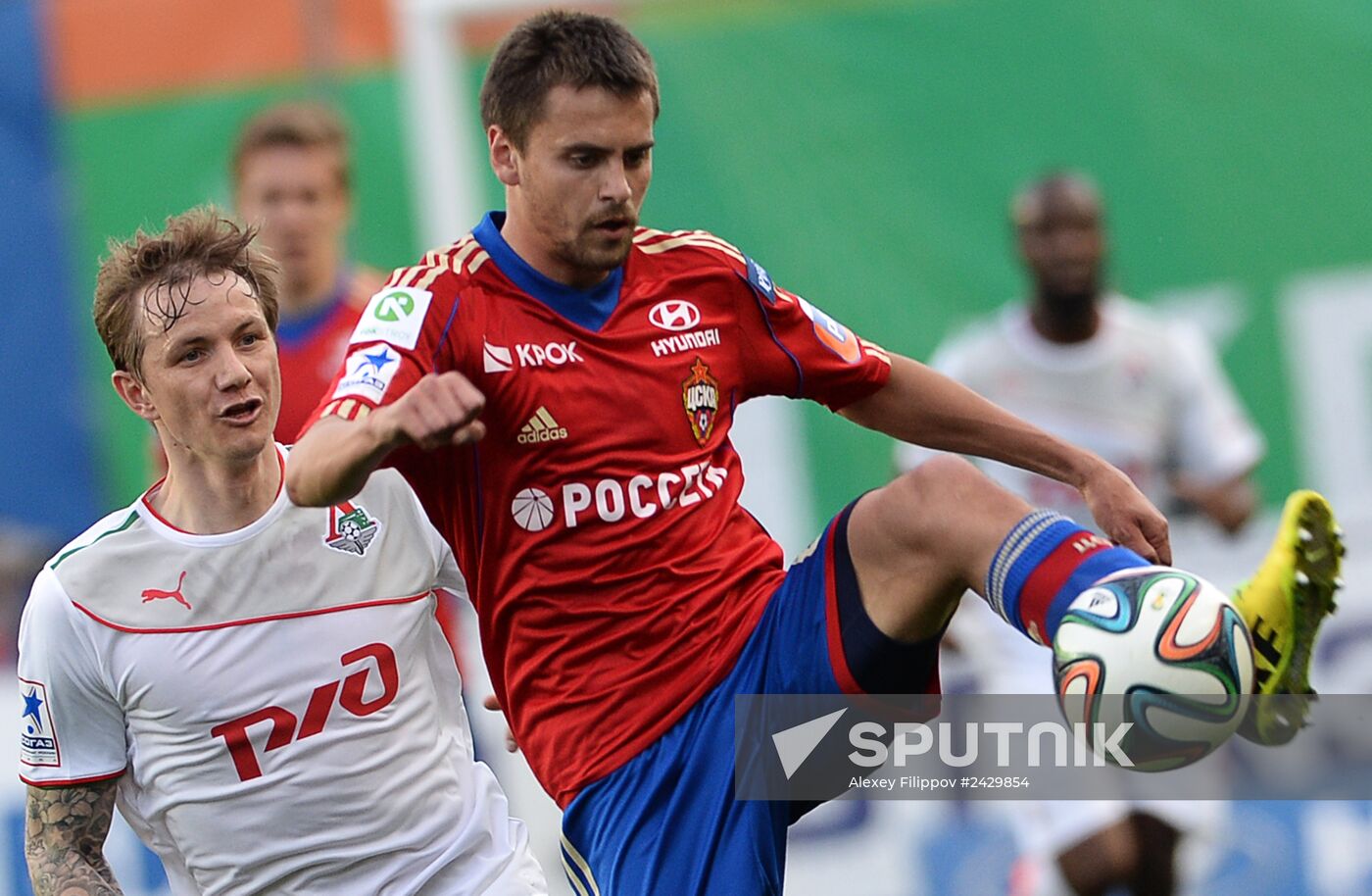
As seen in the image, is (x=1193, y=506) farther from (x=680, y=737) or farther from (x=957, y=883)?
(x=680, y=737)

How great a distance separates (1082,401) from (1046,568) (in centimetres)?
378

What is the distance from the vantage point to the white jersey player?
3449 millimetres

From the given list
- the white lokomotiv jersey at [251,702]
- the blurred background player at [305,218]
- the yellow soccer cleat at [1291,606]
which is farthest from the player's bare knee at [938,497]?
the blurred background player at [305,218]

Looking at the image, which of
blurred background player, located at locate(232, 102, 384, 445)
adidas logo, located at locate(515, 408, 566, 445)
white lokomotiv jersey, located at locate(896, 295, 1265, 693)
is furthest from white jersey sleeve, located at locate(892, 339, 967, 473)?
adidas logo, located at locate(515, 408, 566, 445)

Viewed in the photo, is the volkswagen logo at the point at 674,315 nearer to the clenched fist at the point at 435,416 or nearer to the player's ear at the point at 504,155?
the player's ear at the point at 504,155

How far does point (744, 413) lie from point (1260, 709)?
154 inches

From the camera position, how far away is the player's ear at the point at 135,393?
356 cm

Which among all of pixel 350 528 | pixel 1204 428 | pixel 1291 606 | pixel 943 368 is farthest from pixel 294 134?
pixel 1291 606

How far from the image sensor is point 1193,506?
6.62m

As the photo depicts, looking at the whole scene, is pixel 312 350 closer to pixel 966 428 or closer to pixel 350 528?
pixel 350 528

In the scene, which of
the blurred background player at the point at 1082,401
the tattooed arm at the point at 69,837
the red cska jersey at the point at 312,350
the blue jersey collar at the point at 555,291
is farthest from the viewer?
the blurred background player at the point at 1082,401

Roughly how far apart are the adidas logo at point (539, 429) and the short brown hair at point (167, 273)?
514 mm

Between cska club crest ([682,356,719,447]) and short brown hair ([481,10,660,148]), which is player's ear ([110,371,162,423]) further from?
cska club crest ([682,356,719,447])

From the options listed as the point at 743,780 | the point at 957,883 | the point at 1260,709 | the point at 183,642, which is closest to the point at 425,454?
the point at 183,642
